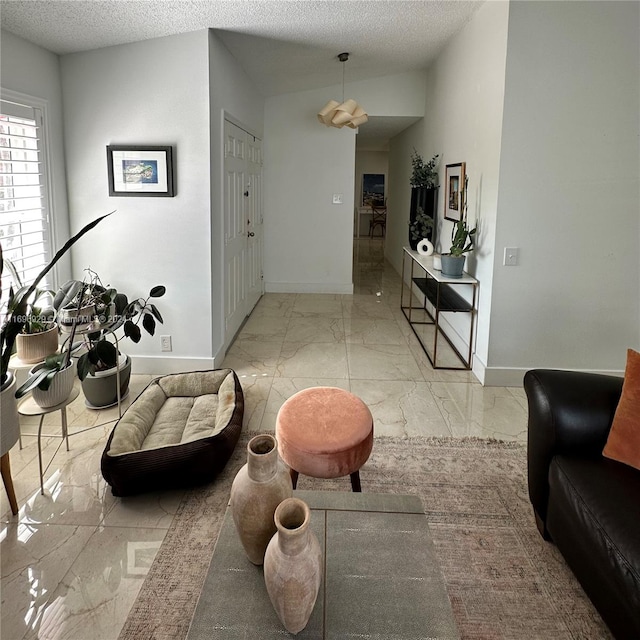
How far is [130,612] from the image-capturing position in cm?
174

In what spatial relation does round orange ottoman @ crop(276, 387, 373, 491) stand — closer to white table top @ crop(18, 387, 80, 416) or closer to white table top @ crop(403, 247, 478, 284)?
white table top @ crop(18, 387, 80, 416)

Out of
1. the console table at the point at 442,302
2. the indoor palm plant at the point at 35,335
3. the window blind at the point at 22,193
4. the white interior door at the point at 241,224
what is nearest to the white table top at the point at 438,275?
the console table at the point at 442,302

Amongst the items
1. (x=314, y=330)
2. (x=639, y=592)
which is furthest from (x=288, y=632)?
(x=314, y=330)

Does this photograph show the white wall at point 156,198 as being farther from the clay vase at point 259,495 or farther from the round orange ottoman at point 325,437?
the clay vase at point 259,495

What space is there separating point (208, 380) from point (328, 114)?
3.57 metres

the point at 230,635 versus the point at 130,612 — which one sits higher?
the point at 230,635

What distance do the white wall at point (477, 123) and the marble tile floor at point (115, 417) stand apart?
614 millimetres

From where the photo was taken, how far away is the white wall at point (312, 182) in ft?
20.6

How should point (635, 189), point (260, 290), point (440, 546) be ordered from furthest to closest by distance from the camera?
point (260, 290), point (635, 189), point (440, 546)

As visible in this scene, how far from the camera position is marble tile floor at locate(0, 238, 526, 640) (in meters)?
1.80

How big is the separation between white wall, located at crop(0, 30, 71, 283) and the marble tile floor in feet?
3.94

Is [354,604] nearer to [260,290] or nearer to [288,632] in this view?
[288,632]

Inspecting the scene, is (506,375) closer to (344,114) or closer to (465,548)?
(465,548)

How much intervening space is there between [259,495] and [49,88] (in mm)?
3312
